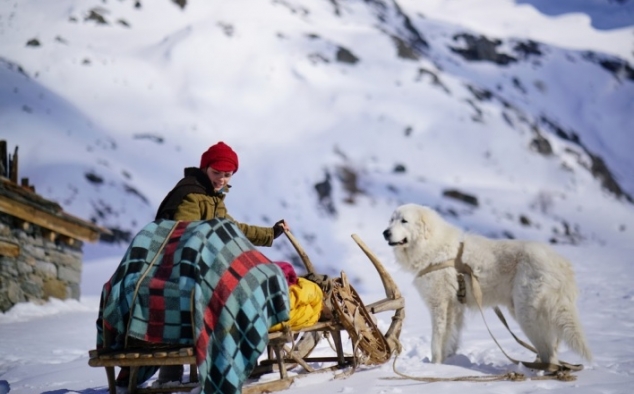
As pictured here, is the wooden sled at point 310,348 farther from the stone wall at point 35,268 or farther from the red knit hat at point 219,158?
the stone wall at point 35,268

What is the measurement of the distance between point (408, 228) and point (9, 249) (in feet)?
24.4

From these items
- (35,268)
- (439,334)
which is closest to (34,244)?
(35,268)

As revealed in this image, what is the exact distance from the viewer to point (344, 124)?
35.1m

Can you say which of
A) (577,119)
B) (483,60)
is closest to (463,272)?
(577,119)

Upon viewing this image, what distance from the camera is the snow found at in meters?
7.22

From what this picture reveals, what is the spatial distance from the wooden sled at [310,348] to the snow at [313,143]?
8.2 inches

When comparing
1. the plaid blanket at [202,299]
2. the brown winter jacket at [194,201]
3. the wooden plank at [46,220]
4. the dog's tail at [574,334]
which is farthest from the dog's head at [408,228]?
the wooden plank at [46,220]

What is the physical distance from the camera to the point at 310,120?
3450 cm

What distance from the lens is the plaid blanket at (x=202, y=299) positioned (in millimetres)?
3256

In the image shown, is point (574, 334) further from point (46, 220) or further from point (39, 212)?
point (46, 220)

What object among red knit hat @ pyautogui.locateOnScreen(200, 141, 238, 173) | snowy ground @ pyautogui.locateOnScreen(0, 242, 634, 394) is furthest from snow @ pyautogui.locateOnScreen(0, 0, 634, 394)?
red knit hat @ pyautogui.locateOnScreen(200, 141, 238, 173)

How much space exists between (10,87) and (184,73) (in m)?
12.0

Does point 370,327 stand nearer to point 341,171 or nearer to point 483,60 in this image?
point 341,171

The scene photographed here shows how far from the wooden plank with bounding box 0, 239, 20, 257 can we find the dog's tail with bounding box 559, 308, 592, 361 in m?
8.83
